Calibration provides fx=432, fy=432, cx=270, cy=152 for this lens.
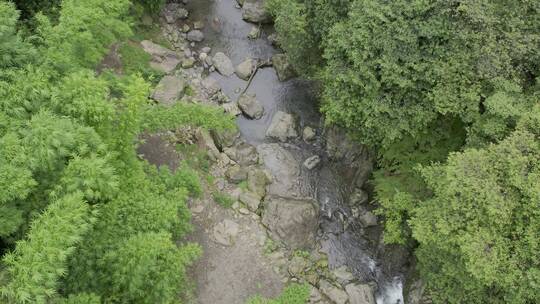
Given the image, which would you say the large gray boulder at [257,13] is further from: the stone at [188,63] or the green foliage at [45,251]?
the green foliage at [45,251]

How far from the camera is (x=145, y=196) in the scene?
12195mm

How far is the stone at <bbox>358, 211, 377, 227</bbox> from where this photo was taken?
64.7ft

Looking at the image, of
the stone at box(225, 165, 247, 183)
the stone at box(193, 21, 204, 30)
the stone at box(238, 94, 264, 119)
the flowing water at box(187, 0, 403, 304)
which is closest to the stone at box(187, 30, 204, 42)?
the flowing water at box(187, 0, 403, 304)

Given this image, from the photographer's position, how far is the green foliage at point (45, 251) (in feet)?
27.6

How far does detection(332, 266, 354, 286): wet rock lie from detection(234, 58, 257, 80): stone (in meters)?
11.9

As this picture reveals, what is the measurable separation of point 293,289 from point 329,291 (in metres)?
1.62

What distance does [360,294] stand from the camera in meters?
17.8

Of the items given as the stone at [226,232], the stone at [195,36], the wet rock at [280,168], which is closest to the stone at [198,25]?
the stone at [195,36]

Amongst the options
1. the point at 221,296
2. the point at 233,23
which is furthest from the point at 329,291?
the point at 233,23

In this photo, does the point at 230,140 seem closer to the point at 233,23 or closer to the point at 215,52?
the point at 215,52

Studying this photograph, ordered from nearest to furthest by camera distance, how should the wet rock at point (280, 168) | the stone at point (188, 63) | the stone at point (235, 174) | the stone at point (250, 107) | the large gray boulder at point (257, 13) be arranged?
1. the stone at point (235, 174)
2. the wet rock at point (280, 168)
3. the stone at point (250, 107)
4. the stone at point (188, 63)
5. the large gray boulder at point (257, 13)

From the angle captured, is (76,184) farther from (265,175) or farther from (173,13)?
(173,13)

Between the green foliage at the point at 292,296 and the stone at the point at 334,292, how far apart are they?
0.79 metres

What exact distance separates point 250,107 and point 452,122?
10.5 m
